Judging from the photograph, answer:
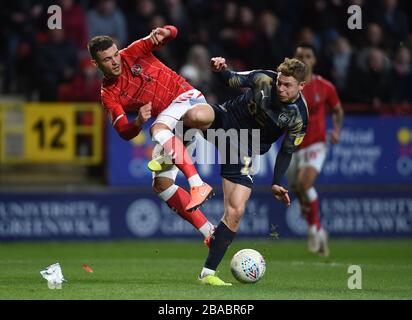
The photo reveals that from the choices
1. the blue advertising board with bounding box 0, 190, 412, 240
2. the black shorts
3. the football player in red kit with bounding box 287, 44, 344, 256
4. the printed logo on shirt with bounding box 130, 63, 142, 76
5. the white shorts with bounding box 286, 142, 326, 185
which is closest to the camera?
the black shorts

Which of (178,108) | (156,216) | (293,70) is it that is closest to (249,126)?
(178,108)

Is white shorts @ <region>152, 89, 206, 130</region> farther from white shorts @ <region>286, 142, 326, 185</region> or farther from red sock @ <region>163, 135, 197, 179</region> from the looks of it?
white shorts @ <region>286, 142, 326, 185</region>

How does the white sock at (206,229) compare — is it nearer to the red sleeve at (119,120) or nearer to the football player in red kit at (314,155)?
the red sleeve at (119,120)

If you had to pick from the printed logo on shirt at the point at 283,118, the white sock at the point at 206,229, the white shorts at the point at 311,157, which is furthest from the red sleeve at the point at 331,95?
the printed logo on shirt at the point at 283,118

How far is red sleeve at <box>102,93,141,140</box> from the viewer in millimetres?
10414

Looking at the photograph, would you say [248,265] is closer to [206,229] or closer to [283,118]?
[206,229]

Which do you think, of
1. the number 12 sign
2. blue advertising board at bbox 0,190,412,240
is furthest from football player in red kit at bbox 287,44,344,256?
the number 12 sign

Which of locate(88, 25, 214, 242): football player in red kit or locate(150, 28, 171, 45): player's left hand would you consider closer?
locate(88, 25, 214, 242): football player in red kit

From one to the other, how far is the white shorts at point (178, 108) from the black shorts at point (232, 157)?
0.87 ft

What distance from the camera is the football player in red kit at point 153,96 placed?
10.3 m

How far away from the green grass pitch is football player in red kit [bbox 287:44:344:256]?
1.16 feet

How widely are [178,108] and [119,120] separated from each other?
1.85 feet

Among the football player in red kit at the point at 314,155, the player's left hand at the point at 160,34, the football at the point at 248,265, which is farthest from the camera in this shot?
the football player in red kit at the point at 314,155

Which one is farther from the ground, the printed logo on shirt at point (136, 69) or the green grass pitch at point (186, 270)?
the printed logo on shirt at point (136, 69)
